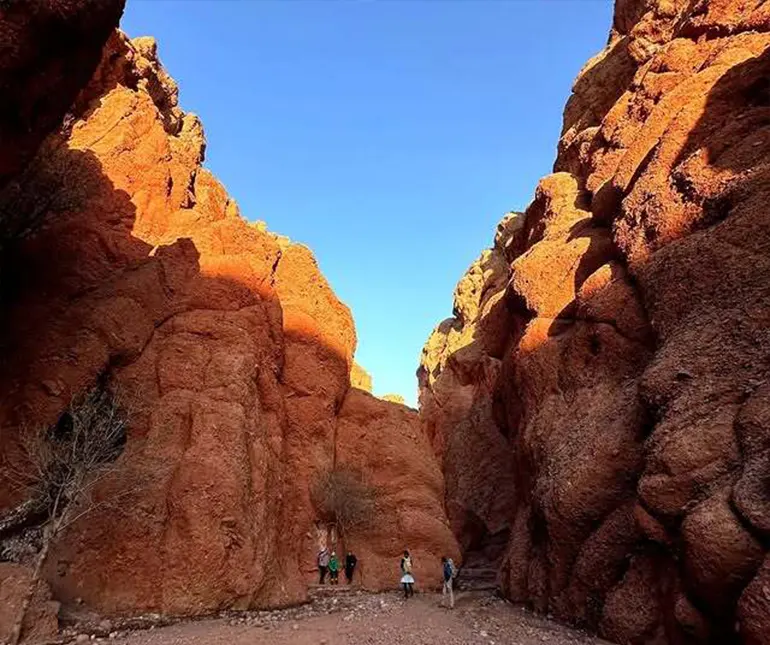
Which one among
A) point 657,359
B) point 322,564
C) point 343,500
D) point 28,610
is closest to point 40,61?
point 28,610

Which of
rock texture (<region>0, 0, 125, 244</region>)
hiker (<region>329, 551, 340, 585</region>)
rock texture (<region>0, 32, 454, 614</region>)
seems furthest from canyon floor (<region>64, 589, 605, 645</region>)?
rock texture (<region>0, 0, 125, 244</region>)

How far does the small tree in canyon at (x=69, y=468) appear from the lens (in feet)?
44.2

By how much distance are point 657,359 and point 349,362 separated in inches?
716

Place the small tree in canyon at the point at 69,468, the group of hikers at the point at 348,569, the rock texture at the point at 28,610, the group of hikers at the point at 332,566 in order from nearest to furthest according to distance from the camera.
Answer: the rock texture at the point at 28,610
the small tree in canyon at the point at 69,468
the group of hikers at the point at 348,569
the group of hikers at the point at 332,566

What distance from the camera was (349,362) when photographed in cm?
2964

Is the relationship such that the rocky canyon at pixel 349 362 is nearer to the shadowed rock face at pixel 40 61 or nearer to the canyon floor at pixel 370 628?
the shadowed rock face at pixel 40 61

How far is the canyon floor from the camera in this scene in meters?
12.6

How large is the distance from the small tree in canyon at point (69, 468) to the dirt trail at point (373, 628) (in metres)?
3.67

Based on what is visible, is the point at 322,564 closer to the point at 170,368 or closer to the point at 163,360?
the point at 170,368

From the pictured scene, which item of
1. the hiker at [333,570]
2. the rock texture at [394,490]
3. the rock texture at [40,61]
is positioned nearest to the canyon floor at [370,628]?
the hiker at [333,570]

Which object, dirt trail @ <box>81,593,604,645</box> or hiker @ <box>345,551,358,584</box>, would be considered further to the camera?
hiker @ <box>345,551,358,584</box>

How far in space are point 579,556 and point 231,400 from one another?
12207 mm

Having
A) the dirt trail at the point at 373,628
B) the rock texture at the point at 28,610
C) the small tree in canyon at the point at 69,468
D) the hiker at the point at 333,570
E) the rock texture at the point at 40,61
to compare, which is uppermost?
the rock texture at the point at 40,61

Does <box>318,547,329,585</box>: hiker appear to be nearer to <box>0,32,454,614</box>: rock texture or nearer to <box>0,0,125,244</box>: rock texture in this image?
<box>0,32,454,614</box>: rock texture
